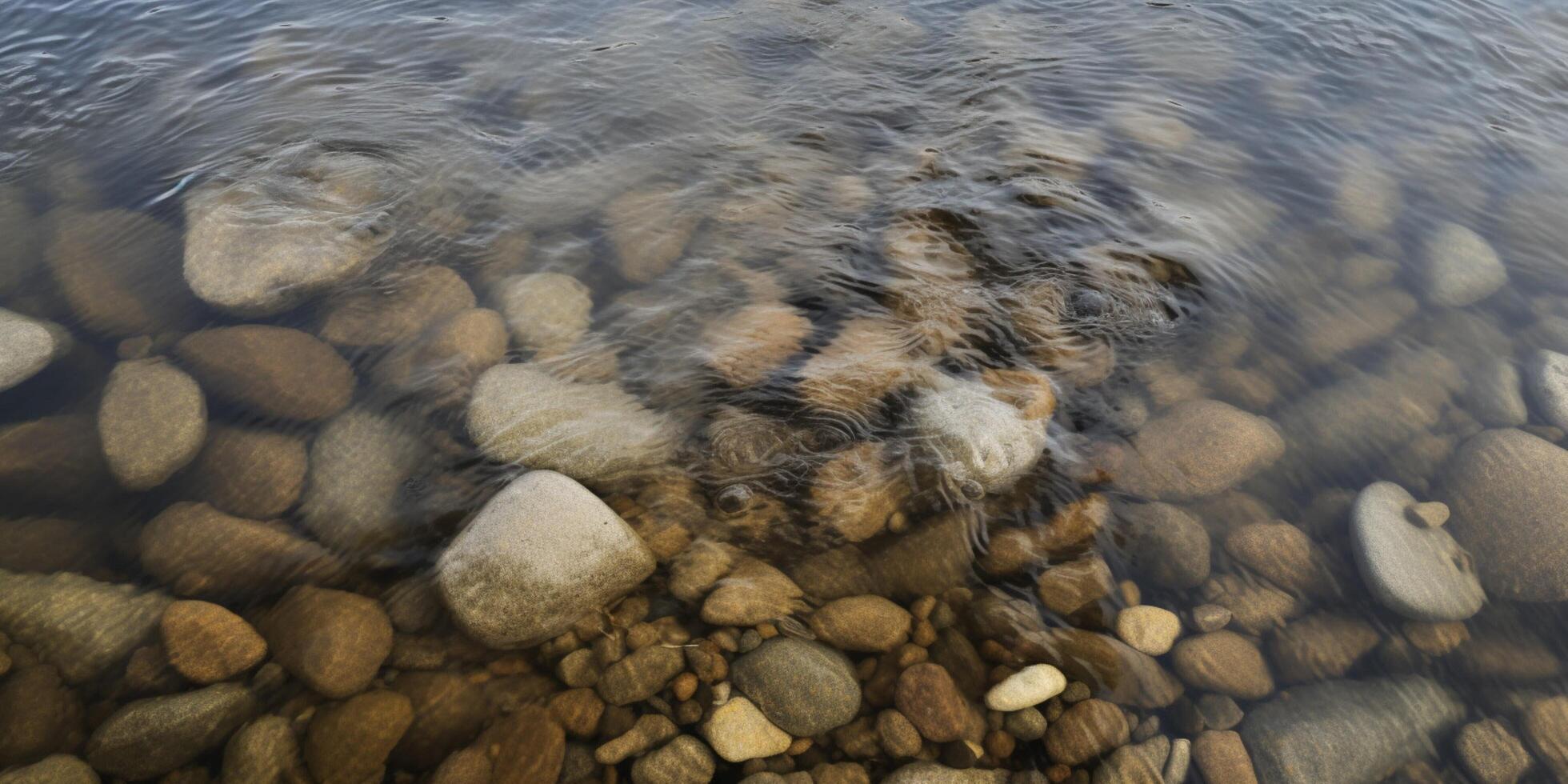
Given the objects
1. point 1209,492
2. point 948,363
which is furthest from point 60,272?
point 1209,492

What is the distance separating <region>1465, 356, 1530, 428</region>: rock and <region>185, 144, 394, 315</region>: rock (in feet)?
24.7

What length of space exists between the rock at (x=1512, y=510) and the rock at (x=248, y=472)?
6.38 m

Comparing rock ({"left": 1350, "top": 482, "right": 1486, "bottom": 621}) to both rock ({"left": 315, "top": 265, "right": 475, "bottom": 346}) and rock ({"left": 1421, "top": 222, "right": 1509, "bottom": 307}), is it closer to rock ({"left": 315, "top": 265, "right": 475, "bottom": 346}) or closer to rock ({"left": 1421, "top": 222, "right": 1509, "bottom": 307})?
rock ({"left": 1421, "top": 222, "right": 1509, "bottom": 307})

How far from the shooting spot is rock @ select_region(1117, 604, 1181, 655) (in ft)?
12.0

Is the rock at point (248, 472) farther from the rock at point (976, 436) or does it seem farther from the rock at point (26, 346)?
the rock at point (976, 436)

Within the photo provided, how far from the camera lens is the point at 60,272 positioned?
5230mm

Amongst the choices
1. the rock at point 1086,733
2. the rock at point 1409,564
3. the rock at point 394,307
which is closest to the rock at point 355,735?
Answer: the rock at point 394,307

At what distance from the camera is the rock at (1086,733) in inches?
128

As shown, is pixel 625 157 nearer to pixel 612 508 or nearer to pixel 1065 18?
pixel 612 508

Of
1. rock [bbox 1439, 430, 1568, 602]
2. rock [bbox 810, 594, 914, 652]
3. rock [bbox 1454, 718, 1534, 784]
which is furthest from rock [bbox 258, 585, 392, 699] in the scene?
rock [bbox 1439, 430, 1568, 602]

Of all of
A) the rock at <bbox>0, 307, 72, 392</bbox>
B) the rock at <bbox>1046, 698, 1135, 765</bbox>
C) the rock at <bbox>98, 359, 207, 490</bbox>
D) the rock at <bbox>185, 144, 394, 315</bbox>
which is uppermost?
the rock at <bbox>185, 144, 394, 315</bbox>

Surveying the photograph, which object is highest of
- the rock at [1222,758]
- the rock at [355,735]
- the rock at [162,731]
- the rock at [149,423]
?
the rock at [149,423]

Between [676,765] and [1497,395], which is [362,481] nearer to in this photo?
[676,765]

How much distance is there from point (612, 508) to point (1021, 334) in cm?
286
